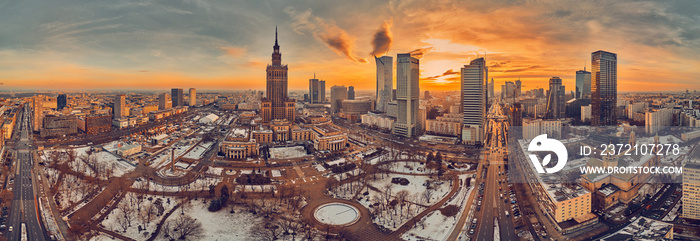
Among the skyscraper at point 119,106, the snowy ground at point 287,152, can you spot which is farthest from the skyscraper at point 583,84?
the skyscraper at point 119,106

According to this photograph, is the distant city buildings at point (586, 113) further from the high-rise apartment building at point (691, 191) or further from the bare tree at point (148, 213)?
the bare tree at point (148, 213)

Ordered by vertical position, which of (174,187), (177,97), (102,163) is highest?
(177,97)

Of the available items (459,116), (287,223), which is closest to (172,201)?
(287,223)

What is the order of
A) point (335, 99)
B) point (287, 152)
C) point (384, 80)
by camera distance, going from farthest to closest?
point (335, 99), point (384, 80), point (287, 152)

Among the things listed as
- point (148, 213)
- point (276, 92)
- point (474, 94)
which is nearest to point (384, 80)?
point (276, 92)

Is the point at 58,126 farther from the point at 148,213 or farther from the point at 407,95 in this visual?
the point at 407,95

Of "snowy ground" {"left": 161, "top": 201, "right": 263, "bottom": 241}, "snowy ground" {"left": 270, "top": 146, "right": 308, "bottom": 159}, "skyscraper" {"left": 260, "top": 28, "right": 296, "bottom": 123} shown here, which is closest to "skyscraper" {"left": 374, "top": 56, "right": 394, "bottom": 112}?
A: "skyscraper" {"left": 260, "top": 28, "right": 296, "bottom": 123}

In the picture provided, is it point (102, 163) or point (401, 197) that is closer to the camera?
point (401, 197)

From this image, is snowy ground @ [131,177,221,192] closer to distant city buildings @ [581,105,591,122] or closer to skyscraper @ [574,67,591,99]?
distant city buildings @ [581,105,591,122]
